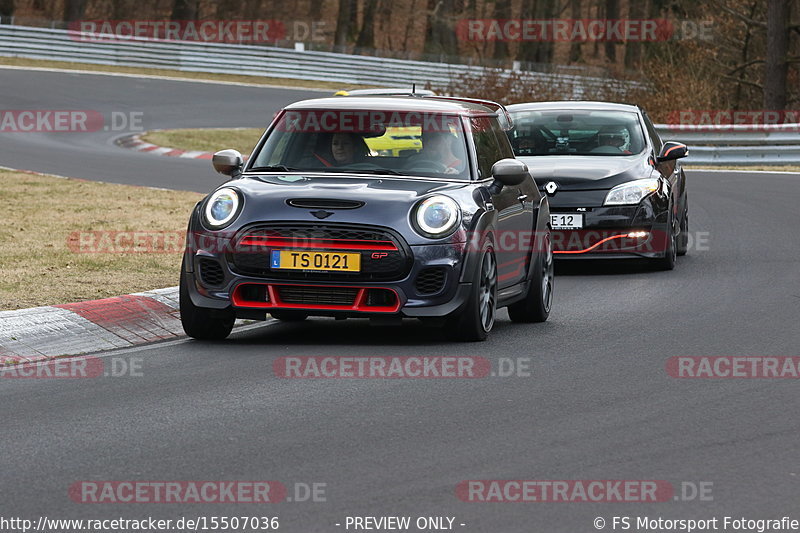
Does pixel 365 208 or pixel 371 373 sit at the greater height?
pixel 365 208

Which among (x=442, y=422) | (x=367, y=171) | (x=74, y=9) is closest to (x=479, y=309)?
(x=367, y=171)

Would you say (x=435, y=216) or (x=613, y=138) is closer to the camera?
(x=435, y=216)

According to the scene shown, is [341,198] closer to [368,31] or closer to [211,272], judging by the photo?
[211,272]

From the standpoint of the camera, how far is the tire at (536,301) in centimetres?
1105

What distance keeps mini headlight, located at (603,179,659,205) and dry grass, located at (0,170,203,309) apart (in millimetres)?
4137

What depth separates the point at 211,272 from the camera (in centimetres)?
956

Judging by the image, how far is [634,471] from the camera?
623cm

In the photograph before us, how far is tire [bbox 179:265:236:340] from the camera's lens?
31.7 ft

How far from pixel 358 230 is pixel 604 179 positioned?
5715mm

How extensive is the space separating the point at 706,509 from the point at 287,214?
433 cm

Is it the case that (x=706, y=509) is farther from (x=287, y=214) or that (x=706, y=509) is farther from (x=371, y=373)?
(x=287, y=214)

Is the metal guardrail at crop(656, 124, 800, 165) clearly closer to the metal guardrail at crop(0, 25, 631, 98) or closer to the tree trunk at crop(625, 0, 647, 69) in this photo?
the metal guardrail at crop(0, 25, 631, 98)

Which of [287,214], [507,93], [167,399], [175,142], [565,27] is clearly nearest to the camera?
[167,399]

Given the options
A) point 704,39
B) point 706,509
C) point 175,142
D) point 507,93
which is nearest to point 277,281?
point 706,509
